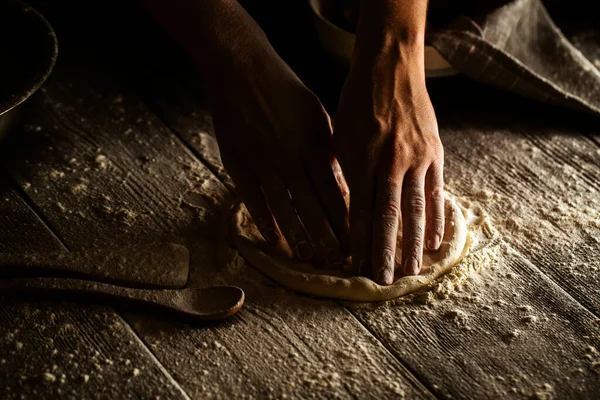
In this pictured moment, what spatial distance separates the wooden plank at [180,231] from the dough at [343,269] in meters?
0.03

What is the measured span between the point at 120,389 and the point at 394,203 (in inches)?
19.7

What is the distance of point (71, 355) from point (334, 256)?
43 centimetres

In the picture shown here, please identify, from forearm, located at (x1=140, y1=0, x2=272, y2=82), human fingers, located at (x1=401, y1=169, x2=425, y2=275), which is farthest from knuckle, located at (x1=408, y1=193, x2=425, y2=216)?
forearm, located at (x1=140, y1=0, x2=272, y2=82)

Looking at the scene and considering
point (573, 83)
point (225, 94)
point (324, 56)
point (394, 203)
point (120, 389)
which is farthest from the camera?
point (324, 56)

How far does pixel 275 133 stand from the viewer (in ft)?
4.05

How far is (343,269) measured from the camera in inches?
47.4

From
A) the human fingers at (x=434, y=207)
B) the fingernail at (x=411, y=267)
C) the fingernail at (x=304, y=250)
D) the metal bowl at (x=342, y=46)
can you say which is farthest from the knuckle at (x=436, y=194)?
the metal bowl at (x=342, y=46)

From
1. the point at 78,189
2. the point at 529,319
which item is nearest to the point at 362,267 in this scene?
the point at 529,319

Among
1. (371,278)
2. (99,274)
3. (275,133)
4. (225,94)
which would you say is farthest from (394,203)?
(99,274)

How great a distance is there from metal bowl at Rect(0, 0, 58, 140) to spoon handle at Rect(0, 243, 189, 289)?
1.02 feet

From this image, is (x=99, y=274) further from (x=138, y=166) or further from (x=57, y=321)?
(x=138, y=166)

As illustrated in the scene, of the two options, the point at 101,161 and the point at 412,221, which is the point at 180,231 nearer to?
the point at 101,161

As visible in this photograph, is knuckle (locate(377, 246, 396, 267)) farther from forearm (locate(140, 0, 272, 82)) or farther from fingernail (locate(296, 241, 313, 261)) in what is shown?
forearm (locate(140, 0, 272, 82))

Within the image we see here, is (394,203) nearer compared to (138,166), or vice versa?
(394,203)
